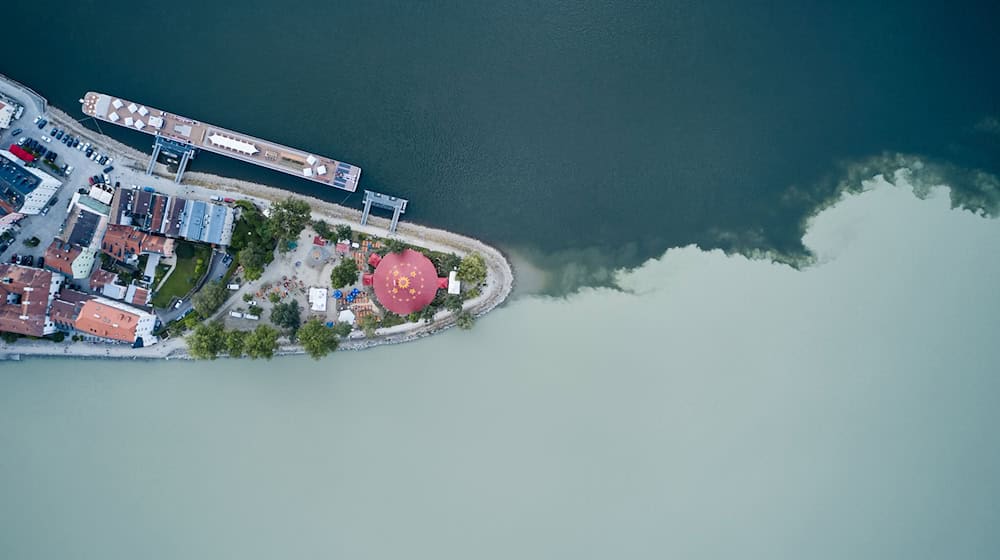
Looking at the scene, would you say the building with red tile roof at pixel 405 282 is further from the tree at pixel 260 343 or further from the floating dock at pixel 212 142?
A: the tree at pixel 260 343

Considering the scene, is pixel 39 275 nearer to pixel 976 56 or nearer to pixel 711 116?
pixel 711 116

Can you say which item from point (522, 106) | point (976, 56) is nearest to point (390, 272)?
point (522, 106)

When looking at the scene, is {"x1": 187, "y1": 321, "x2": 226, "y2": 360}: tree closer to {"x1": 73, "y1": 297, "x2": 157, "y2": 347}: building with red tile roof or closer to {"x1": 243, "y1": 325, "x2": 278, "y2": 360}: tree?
{"x1": 243, "y1": 325, "x2": 278, "y2": 360}: tree

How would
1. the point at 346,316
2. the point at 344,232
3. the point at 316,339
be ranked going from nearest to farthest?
the point at 316,339 → the point at 344,232 → the point at 346,316

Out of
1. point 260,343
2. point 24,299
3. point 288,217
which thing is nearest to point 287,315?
point 260,343

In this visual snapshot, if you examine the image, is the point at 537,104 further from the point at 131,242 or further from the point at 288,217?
the point at 131,242

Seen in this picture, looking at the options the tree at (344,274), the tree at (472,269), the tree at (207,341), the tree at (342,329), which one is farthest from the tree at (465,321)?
the tree at (207,341)

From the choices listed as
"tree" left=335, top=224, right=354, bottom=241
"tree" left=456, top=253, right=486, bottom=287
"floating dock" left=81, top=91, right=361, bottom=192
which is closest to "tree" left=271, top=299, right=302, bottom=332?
"tree" left=335, top=224, right=354, bottom=241

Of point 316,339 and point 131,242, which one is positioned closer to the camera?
point 316,339
